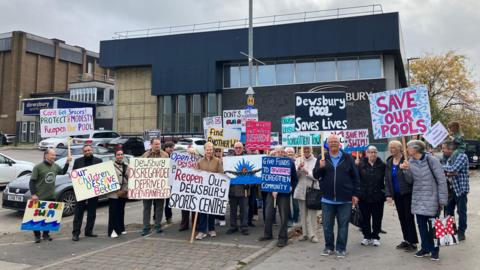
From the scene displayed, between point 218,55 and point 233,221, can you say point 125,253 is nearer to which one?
point 233,221

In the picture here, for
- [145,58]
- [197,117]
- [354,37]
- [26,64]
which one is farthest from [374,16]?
[26,64]

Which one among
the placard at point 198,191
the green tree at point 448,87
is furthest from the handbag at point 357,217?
the green tree at point 448,87

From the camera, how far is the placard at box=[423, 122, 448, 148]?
796 cm

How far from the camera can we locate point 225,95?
3269 centimetres

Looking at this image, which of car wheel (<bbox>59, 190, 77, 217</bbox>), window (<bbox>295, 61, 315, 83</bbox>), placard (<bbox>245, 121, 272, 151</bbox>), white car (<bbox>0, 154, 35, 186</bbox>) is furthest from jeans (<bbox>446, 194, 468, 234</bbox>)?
window (<bbox>295, 61, 315, 83</bbox>)

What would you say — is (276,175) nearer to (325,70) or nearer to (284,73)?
(325,70)

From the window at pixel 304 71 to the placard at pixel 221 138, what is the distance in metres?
19.5

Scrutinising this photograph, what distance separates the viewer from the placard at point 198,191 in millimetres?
8133

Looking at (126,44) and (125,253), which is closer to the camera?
(125,253)

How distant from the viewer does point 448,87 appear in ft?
138

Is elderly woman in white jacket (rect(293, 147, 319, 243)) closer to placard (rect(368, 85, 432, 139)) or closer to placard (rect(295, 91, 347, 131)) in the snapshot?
placard (rect(295, 91, 347, 131))

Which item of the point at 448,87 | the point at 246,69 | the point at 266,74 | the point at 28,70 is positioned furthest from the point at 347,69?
the point at 28,70

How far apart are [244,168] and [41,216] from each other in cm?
418

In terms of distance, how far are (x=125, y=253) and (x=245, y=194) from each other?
2652mm
